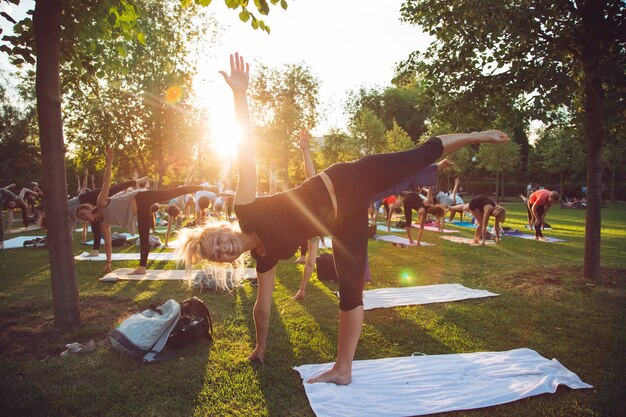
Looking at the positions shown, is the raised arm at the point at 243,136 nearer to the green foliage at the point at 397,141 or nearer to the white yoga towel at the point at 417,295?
the white yoga towel at the point at 417,295

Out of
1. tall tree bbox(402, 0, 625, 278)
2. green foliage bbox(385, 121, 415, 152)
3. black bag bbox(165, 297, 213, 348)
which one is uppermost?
green foliage bbox(385, 121, 415, 152)

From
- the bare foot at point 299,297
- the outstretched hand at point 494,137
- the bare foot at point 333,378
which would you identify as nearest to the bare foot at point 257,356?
the bare foot at point 333,378

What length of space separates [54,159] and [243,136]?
2.94 metres

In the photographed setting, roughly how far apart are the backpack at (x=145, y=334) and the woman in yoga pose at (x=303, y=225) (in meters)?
1.14

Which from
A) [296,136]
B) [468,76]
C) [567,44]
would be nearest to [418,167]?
[468,76]

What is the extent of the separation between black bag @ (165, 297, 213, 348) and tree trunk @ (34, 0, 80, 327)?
1536 mm

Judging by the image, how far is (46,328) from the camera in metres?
4.88

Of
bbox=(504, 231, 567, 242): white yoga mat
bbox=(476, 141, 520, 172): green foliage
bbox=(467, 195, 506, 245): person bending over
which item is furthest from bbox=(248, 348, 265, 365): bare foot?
bbox=(476, 141, 520, 172): green foliage

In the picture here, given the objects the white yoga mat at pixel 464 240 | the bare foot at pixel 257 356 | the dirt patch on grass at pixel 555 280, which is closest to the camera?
the bare foot at pixel 257 356

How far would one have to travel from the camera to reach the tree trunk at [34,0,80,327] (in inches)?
183

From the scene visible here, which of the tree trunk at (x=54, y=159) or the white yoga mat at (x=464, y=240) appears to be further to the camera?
the white yoga mat at (x=464, y=240)

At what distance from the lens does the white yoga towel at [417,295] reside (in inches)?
234

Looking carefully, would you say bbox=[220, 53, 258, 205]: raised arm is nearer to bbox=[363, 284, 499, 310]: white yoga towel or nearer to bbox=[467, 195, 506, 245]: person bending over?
bbox=[363, 284, 499, 310]: white yoga towel

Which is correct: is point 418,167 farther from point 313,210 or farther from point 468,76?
point 468,76
